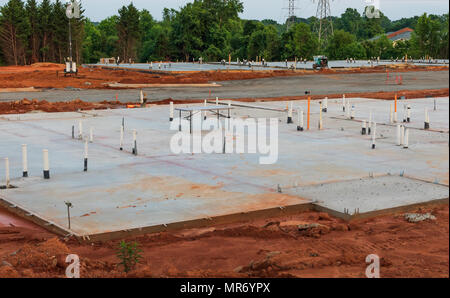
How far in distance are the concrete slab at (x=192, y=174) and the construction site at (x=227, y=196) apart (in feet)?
0.15

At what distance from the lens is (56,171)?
18078 millimetres

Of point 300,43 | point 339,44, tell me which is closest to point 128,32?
point 300,43

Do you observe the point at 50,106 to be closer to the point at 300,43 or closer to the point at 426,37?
the point at 300,43

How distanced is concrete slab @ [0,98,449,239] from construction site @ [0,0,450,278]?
0.15 ft

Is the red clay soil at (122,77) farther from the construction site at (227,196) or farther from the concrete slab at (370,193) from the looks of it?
the concrete slab at (370,193)

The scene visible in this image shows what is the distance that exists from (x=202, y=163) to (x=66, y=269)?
9.67 meters

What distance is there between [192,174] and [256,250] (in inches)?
263

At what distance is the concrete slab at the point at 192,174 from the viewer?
1384 cm

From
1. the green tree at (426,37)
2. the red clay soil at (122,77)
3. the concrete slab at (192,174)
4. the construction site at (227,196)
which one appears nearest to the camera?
the construction site at (227,196)

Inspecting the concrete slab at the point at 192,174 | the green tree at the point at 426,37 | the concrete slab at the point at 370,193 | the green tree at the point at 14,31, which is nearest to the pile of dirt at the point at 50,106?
the concrete slab at the point at 192,174

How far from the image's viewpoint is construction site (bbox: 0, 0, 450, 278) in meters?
10.1

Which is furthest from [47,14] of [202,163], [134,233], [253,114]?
[134,233]

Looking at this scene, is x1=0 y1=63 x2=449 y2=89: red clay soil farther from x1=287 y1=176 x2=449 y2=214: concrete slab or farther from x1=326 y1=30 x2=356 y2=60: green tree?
x1=287 y1=176 x2=449 y2=214: concrete slab

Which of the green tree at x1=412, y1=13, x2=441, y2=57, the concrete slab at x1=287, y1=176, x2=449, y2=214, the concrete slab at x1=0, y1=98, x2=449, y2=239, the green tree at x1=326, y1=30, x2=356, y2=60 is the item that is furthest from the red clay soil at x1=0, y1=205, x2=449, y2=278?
the green tree at x1=326, y1=30, x2=356, y2=60
